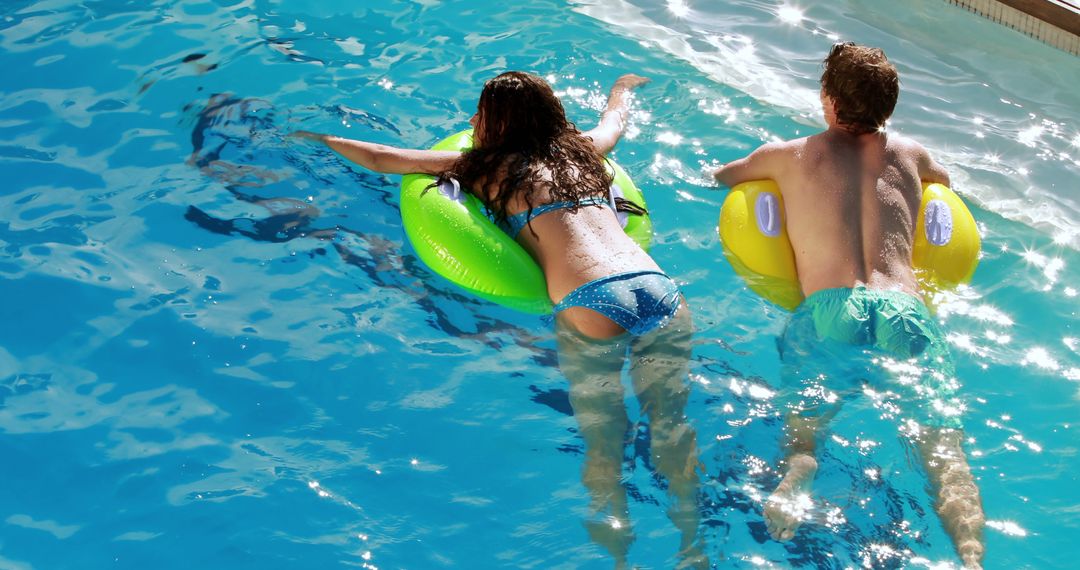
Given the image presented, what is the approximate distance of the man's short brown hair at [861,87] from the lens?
4570 mm

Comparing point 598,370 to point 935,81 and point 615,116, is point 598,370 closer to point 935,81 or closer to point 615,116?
point 615,116

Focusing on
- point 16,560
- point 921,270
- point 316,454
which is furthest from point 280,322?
point 921,270

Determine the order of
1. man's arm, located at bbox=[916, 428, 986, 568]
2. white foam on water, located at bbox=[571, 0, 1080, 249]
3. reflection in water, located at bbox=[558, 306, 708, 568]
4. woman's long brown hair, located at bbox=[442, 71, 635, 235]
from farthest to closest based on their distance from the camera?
white foam on water, located at bbox=[571, 0, 1080, 249]
woman's long brown hair, located at bbox=[442, 71, 635, 235]
reflection in water, located at bbox=[558, 306, 708, 568]
man's arm, located at bbox=[916, 428, 986, 568]

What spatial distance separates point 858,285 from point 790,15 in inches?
148

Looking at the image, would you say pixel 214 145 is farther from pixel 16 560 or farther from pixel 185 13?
pixel 16 560

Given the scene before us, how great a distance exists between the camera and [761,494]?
3.92 meters

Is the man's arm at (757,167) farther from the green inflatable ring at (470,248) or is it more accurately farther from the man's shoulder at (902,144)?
the green inflatable ring at (470,248)

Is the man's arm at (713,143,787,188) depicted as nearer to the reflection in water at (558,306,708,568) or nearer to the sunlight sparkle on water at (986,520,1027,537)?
the reflection in water at (558,306,708,568)

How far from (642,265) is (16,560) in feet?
Answer: 8.45

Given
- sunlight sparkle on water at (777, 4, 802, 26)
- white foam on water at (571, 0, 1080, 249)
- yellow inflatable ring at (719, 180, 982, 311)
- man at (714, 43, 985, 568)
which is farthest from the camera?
sunlight sparkle on water at (777, 4, 802, 26)

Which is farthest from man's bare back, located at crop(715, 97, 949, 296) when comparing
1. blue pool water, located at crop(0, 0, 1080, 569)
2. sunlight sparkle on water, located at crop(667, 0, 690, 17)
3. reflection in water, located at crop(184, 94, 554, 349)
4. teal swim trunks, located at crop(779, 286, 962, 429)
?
sunlight sparkle on water, located at crop(667, 0, 690, 17)

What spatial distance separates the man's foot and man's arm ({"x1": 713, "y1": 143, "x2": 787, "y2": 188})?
1424 mm

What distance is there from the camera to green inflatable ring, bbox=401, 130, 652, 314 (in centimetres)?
446

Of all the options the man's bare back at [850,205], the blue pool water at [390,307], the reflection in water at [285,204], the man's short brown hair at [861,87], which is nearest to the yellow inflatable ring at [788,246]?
the man's bare back at [850,205]
